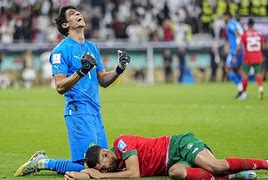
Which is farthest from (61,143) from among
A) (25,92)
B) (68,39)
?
(25,92)

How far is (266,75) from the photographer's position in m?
39.6

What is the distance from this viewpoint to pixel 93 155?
10.7 meters

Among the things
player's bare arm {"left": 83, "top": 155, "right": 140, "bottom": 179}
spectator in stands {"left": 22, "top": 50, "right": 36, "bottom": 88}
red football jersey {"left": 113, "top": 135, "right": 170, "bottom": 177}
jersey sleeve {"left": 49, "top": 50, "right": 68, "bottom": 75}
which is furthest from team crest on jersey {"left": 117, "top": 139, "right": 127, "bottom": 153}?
spectator in stands {"left": 22, "top": 50, "right": 36, "bottom": 88}

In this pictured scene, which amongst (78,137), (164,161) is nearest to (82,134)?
(78,137)

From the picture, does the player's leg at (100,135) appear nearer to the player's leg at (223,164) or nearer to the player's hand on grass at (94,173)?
the player's hand on grass at (94,173)

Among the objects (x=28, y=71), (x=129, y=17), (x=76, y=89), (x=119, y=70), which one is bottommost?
(x=28, y=71)

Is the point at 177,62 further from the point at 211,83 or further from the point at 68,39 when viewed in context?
the point at 68,39

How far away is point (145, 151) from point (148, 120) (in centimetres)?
1006

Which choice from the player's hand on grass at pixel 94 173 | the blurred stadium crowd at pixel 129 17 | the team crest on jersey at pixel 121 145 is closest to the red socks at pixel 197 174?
the team crest on jersey at pixel 121 145

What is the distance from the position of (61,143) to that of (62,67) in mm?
4933

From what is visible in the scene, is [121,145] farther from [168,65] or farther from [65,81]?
[168,65]

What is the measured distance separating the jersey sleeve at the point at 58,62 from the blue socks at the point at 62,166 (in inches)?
47.0

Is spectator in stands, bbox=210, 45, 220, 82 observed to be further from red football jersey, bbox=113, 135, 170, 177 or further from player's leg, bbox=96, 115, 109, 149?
red football jersey, bbox=113, 135, 170, 177

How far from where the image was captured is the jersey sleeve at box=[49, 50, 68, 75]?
38.3 feet
